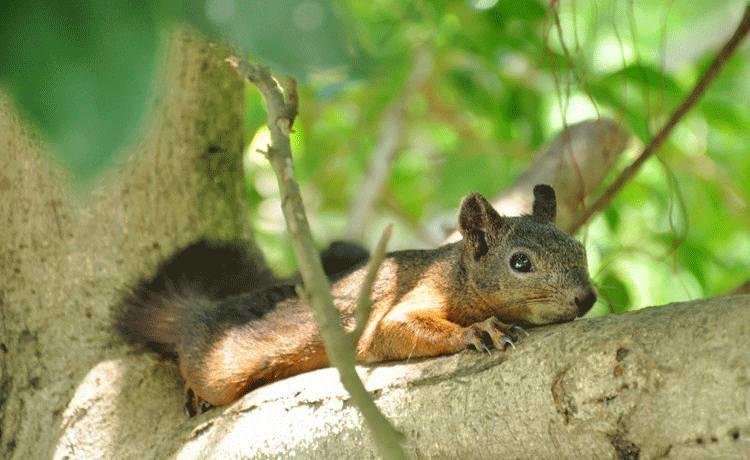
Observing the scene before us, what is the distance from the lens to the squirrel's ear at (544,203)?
2340 millimetres

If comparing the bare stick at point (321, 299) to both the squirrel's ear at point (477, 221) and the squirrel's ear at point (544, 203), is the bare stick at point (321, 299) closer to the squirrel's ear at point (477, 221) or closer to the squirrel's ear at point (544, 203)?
the squirrel's ear at point (477, 221)

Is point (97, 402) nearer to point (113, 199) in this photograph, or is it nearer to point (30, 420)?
point (30, 420)

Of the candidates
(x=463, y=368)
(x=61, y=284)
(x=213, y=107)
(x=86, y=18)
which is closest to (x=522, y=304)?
(x=463, y=368)

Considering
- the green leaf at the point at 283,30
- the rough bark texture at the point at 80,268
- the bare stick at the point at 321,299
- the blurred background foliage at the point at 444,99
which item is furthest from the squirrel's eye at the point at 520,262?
the green leaf at the point at 283,30

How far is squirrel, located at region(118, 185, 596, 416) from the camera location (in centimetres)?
207

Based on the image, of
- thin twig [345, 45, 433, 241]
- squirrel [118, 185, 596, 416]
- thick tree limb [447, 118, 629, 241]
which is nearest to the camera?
squirrel [118, 185, 596, 416]

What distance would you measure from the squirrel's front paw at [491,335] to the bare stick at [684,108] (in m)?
0.96

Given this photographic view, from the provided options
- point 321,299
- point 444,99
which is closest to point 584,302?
point 321,299

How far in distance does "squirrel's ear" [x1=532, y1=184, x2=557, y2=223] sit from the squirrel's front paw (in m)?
0.72

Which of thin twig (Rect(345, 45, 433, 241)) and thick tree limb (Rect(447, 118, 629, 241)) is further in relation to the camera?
thin twig (Rect(345, 45, 433, 241))

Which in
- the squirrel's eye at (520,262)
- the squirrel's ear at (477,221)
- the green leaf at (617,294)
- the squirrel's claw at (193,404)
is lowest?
the squirrel's claw at (193,404)

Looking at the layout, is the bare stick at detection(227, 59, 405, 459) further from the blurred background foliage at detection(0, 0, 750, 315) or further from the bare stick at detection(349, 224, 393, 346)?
the blurred background foliage at detection(0, 0, 750, 315)

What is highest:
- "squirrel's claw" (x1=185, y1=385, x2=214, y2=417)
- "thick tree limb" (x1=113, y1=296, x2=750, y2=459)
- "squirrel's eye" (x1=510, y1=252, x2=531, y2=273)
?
"squirrel's eye" (x1=510, y1=252, x2=531, y2=273)

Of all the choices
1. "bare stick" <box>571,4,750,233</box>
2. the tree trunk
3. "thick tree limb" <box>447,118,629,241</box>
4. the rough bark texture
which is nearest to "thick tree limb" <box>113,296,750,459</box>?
the tree trunk
